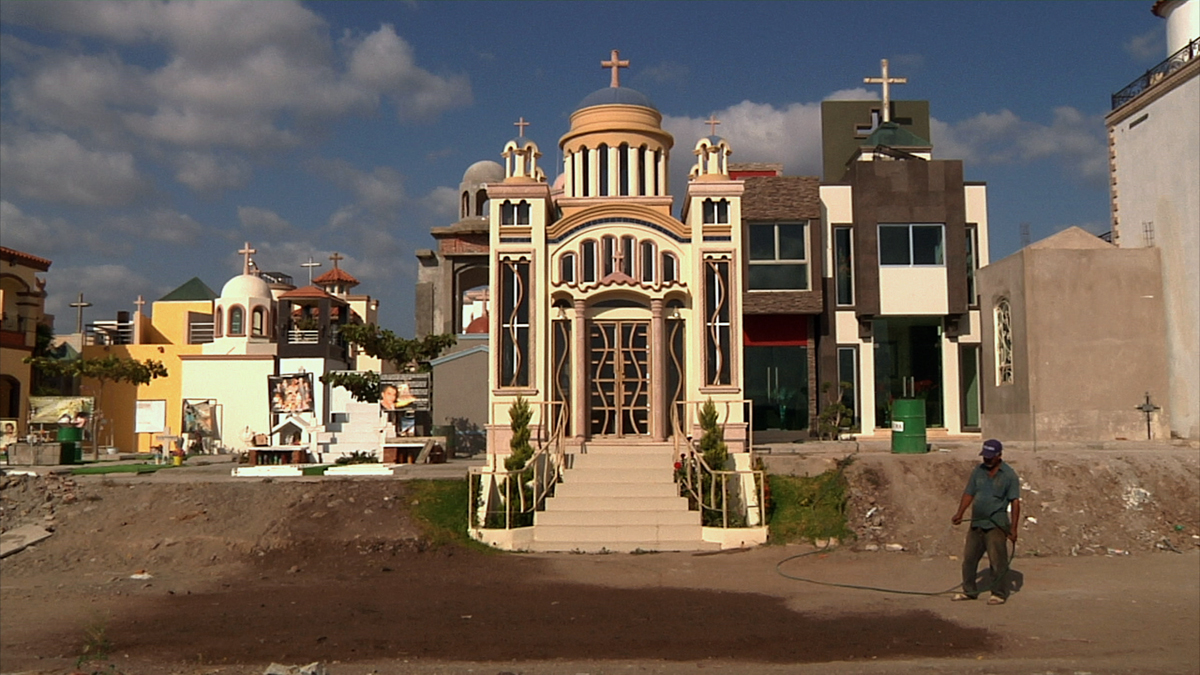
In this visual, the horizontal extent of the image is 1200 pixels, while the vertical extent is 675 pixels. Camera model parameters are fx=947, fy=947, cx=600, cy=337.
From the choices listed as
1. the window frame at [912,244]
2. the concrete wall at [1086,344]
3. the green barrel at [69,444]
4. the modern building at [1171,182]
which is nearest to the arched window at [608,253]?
the window frame at [912,244]

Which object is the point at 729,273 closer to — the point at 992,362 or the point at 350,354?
the point at 992,362

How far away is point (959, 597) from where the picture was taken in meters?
11.3

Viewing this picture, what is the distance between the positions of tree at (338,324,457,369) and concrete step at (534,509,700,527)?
11.5 m

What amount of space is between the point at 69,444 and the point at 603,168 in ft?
50.5

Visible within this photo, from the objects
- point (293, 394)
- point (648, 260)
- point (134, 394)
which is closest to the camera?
point (648, 260)

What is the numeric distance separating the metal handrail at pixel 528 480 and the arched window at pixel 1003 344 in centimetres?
1339

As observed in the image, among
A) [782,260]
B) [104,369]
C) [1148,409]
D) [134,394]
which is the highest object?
[782,260]

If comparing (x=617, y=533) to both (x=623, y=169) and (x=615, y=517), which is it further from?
(x=623, y=169)

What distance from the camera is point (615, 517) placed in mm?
15742

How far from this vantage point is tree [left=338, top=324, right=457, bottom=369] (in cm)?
2633

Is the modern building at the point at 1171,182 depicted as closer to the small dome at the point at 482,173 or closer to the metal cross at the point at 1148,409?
the metal cross at the point at 1148,409

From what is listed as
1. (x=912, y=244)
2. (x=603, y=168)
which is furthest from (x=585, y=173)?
(x=912, y=244)

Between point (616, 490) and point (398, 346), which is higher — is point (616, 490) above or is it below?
below

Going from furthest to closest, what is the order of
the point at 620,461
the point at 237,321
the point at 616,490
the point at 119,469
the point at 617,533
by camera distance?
the point at 237,321
the point at 119,469
the point at 620,461
the point at 616,490
the point at 617,533
